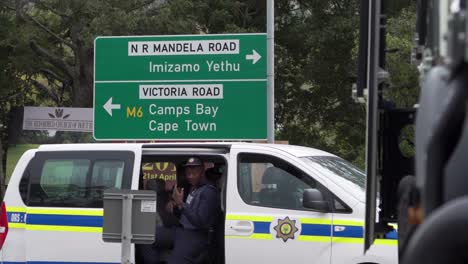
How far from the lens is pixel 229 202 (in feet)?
26.9

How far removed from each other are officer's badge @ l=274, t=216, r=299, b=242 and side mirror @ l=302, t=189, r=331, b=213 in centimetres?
25

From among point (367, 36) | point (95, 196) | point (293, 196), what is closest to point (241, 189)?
point (293, 196)

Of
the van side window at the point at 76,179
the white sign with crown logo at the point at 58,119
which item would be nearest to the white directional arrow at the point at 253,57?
the van side window at the point at 76,179

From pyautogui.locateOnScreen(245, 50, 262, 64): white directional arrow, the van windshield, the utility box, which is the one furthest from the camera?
pyautogui.locateOnScreen(245, 50, 262, 64): white directional arrow

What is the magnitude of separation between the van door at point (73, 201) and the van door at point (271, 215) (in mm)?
1060

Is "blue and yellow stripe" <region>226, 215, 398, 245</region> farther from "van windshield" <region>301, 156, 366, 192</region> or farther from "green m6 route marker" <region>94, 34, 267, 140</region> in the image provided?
"green m6 route marker" <region>94, 34, 267, 140</region>

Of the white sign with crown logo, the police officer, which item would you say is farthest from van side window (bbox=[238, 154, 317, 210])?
the white sign with crown logo

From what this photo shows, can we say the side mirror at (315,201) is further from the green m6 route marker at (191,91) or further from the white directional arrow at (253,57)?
the white directional arrow at (253,57)

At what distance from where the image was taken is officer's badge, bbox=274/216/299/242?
7895 millimetres

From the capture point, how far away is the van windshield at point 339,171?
8.03 metres

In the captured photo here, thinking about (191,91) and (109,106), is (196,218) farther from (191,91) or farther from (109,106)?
(109,106)

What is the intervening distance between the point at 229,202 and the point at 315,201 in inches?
36.6

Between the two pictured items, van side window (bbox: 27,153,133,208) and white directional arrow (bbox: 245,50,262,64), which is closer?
van side window (bbox: 27,153,133,208)

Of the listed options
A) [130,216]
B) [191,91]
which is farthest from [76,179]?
[191,91]
